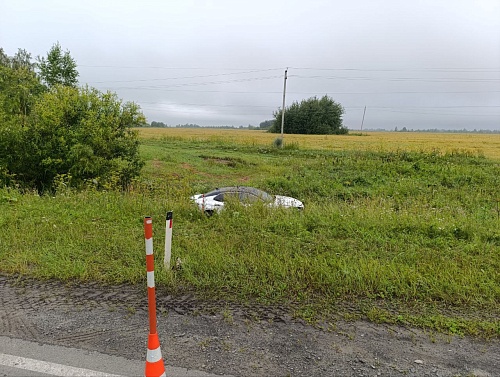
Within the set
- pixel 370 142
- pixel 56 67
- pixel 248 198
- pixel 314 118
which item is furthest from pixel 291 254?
pixel 314 118

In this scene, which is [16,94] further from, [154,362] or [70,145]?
[154,362]

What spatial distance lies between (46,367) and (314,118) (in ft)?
248

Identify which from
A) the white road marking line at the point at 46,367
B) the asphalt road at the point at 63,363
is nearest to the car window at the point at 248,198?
the asphalt road at the point at 63,363

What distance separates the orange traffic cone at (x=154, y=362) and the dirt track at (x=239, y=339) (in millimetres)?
232

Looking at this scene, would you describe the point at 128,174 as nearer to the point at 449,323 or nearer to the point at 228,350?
the point at 228,350

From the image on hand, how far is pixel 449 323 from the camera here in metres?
3.01

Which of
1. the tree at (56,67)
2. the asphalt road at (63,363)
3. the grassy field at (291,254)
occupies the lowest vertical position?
the asphalt road at (63,363)

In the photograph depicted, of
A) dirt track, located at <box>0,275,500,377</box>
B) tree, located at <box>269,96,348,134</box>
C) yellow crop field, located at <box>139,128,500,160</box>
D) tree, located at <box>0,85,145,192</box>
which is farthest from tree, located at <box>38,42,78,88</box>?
tree, located at <box>269,96,348,134</box>

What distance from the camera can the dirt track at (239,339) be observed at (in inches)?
96.8

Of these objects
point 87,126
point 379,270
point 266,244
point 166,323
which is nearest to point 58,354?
point 166,323

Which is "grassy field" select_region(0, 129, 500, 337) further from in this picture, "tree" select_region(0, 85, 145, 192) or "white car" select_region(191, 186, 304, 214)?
"tree" select_region(0, 85, 145, 192)

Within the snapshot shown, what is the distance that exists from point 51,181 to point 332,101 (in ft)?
243

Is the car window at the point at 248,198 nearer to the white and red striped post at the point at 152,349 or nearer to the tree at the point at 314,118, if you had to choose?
the white and red striped post at the point at 152,349

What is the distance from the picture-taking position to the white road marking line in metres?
2.36
